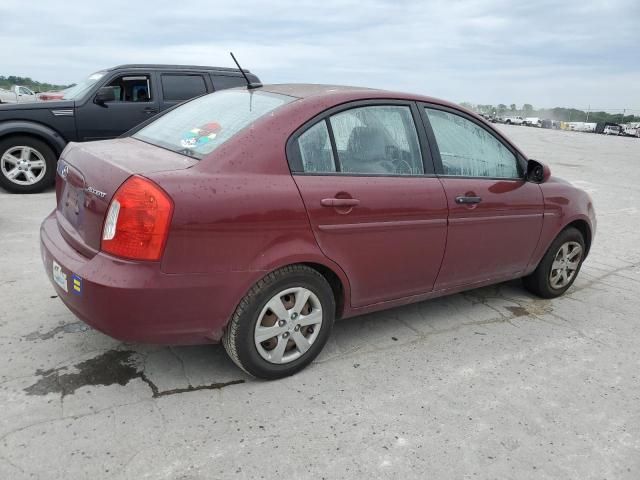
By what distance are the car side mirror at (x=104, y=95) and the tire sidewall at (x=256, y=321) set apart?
5.93 m

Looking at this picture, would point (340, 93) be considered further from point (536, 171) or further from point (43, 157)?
point (43, 157)

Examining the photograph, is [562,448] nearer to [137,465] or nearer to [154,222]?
[137,465]

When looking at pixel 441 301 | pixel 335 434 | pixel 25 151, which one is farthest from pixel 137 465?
pixel 25 151

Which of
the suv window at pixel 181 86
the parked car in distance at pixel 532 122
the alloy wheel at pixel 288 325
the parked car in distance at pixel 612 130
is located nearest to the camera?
the alloy wheel at pixel 288 325

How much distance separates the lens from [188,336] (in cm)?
265

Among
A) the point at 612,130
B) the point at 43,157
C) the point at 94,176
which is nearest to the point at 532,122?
the point at 612,130

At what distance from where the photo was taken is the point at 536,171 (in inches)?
156

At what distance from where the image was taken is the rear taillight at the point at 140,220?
2.41 meters

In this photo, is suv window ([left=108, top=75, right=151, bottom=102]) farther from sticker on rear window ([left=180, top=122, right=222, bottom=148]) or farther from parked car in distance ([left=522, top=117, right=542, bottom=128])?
parked car in distance ([left=522, top=117, right=542, bottom=128])

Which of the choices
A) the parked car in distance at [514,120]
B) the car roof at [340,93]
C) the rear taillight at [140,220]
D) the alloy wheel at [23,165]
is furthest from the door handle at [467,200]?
the parked car in distance at [514,120]

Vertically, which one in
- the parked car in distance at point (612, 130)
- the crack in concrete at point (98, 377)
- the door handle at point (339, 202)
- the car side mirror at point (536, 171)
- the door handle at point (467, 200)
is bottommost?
the parked car in distance at point (612, 130)

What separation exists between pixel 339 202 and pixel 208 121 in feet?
3.14

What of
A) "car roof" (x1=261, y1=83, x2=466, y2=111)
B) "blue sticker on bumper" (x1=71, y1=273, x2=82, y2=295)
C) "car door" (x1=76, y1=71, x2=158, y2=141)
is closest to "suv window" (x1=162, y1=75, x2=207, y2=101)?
"car door" (x1=76, y1=71, x2=158, y2=141)

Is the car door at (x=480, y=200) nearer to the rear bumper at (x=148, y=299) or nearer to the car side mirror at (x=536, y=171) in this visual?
the car side mirror at (x=536, y=171)
